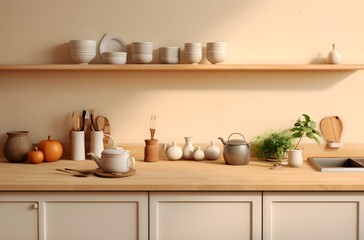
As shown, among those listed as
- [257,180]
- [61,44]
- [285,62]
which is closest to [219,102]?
[285,62]

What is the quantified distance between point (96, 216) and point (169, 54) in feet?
3.70

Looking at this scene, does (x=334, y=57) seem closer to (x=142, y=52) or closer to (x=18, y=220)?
(x=142, y=52)

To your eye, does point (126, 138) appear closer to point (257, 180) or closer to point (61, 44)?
point (61, 44)

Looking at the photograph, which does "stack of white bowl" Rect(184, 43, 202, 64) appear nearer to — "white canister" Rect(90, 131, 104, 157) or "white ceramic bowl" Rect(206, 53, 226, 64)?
"white ceramic bowl" Rect(206, 53, 226, 64)

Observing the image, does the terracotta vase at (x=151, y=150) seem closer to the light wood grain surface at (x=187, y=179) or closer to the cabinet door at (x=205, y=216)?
the light wood grain surface at (x=187, y=179)

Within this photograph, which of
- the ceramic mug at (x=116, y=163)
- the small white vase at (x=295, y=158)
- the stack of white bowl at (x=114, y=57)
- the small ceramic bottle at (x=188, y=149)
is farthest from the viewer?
the small ceramic bottle at (x=188, y=149)

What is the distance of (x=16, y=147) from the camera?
11.4 feet

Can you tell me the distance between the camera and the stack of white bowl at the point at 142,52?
3.49 meters

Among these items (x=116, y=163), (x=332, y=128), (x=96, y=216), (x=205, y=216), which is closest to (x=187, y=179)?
(x=205, y=216)

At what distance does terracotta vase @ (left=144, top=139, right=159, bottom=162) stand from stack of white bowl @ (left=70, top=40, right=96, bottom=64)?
0.64 metres

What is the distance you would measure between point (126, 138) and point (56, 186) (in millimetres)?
876

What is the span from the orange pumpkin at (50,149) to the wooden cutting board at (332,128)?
1707mm

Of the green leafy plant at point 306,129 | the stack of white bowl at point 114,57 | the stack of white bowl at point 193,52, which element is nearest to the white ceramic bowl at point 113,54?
the stack of white bowl at point 114,57

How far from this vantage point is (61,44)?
3.64m
